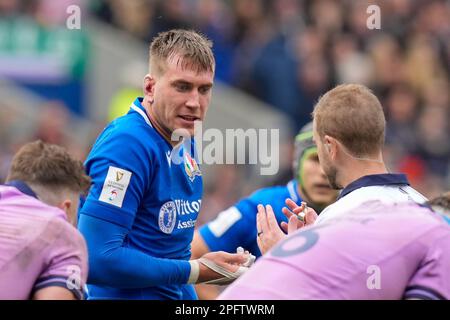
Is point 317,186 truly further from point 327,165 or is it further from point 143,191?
point 143,191

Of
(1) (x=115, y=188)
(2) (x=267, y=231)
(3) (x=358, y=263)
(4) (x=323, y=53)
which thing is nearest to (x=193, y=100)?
(1) (x=115, y=188)

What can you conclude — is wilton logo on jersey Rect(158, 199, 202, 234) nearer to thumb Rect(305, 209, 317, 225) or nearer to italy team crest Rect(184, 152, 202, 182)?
italy team crest Rect(184, 152, 202, 182)

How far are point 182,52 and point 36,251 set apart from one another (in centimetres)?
145

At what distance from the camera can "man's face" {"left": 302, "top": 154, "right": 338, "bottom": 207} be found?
6391 mm

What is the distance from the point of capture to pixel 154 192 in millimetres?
4953

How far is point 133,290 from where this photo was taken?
505cm

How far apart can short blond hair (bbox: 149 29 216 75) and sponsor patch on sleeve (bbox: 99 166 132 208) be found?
0.60m

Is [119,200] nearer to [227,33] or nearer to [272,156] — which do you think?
[272,156]

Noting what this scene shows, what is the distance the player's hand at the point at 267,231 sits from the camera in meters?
4.92

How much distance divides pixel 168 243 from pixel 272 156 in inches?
224
